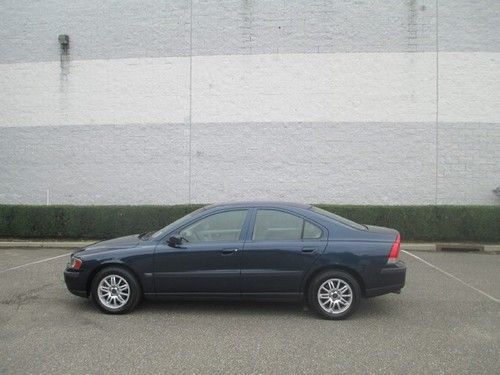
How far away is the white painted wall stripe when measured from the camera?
12398 millimetres

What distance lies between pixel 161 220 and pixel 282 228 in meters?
6.60

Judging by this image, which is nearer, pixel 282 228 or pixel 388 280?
pixel 388 280

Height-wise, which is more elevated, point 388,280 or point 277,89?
point 277,89

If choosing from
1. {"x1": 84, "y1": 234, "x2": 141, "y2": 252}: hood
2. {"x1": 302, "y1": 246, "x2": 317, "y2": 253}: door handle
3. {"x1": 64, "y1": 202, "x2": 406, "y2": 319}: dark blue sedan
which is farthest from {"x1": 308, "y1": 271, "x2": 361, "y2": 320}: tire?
{"x1": 84, "y1": 234, "x2": 141, "y2": 252}: hood

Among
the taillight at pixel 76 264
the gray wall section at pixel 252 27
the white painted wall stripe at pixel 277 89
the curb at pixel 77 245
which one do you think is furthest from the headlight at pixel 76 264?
the gray wall section at pixel 252 27

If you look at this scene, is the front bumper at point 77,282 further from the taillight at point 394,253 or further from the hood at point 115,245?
the taillight at point 394,253

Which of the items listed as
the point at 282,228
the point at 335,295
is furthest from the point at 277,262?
the point at 335,295

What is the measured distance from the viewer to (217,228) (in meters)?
5.39

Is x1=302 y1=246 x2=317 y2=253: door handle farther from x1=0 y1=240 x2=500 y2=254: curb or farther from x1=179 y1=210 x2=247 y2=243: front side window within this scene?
x1=0 y1=240 x2=500 y2=254: curb

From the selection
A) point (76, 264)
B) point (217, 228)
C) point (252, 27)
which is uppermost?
point (252, 27)

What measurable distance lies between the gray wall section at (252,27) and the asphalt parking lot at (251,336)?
8.66m

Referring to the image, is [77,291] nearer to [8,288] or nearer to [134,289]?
[134,289]

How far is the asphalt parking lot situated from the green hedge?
4.37 meters

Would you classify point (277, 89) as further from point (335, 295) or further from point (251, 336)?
point (251, 336)
